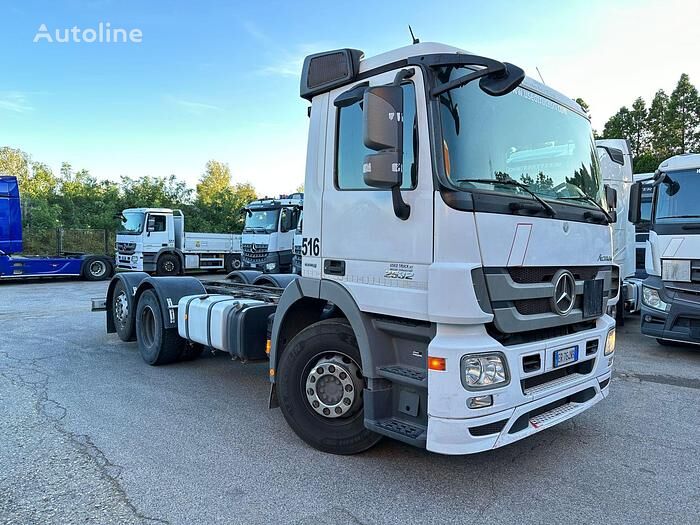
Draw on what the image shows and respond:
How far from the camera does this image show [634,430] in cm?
439

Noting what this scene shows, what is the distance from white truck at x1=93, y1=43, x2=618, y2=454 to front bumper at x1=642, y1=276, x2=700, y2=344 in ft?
12.5

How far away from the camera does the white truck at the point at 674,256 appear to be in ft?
23.2

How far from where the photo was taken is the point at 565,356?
352cm

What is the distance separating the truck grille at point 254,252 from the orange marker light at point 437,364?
51.5 ft

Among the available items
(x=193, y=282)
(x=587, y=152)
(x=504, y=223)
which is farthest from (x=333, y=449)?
(x=193, y=282)

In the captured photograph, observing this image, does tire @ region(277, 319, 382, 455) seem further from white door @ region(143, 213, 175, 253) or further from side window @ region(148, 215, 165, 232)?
side window @ region(148, 215, 165, 232)

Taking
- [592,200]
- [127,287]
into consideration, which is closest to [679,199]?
[592,200]

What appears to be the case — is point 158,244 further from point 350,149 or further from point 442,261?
point 442,261

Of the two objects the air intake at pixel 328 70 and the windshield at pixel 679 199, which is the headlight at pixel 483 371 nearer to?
the air intake at pixel 328 70

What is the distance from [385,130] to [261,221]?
53.1 ft

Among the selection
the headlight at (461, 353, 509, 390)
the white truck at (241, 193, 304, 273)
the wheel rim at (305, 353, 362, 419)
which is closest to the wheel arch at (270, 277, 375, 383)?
the wheel rim at (305, 353, 362, 419)

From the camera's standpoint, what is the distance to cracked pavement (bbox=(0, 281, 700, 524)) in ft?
10.0

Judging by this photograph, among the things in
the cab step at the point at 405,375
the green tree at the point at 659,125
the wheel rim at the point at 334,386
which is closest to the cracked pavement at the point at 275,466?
the wheel rim at the point at 334,386

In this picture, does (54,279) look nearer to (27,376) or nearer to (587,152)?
(27,376)
